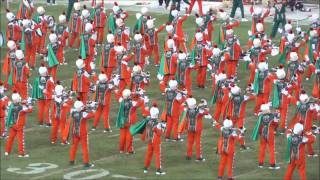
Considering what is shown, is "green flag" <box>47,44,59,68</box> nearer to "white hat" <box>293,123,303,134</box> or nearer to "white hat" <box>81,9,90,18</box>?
"white hat" <box>81,9,90,18</box>

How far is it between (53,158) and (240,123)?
479 centimetres

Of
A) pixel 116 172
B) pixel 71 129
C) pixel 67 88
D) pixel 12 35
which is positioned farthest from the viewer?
pixel 12 35

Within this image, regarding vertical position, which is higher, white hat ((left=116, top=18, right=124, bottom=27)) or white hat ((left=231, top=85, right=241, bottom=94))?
white hat ((left=116, top=18, right=124, bottom=27))

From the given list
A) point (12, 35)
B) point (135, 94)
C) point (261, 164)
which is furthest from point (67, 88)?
point (261, 164)

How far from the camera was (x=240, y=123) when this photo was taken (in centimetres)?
2831

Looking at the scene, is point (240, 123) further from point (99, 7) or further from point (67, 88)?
point (99, 7)

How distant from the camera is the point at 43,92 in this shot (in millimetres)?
29719

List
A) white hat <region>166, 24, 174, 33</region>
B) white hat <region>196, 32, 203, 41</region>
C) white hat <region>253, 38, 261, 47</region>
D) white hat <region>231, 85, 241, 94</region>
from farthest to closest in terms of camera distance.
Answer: white hat <region>166, 24, 174, 33</region> → white hat <region>196, 32, 203, 41</region> → white hat <region>253, 38, 261, 47</region> → white hat <region>231, 85, 241, 94</region>

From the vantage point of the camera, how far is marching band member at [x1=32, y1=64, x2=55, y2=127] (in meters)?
29.6

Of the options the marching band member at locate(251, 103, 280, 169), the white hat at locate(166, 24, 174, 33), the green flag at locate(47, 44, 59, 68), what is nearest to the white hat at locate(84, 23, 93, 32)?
the green flag at locate(47, 44, 59, 68)

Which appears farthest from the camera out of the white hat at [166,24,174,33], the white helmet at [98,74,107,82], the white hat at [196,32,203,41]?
the white hat at [166,24,174,33]

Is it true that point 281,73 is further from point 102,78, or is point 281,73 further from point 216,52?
point 102,78

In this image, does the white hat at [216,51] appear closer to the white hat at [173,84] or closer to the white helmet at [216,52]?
the white helmet at [216,52]

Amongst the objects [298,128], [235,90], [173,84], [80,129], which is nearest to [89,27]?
[173,84]
